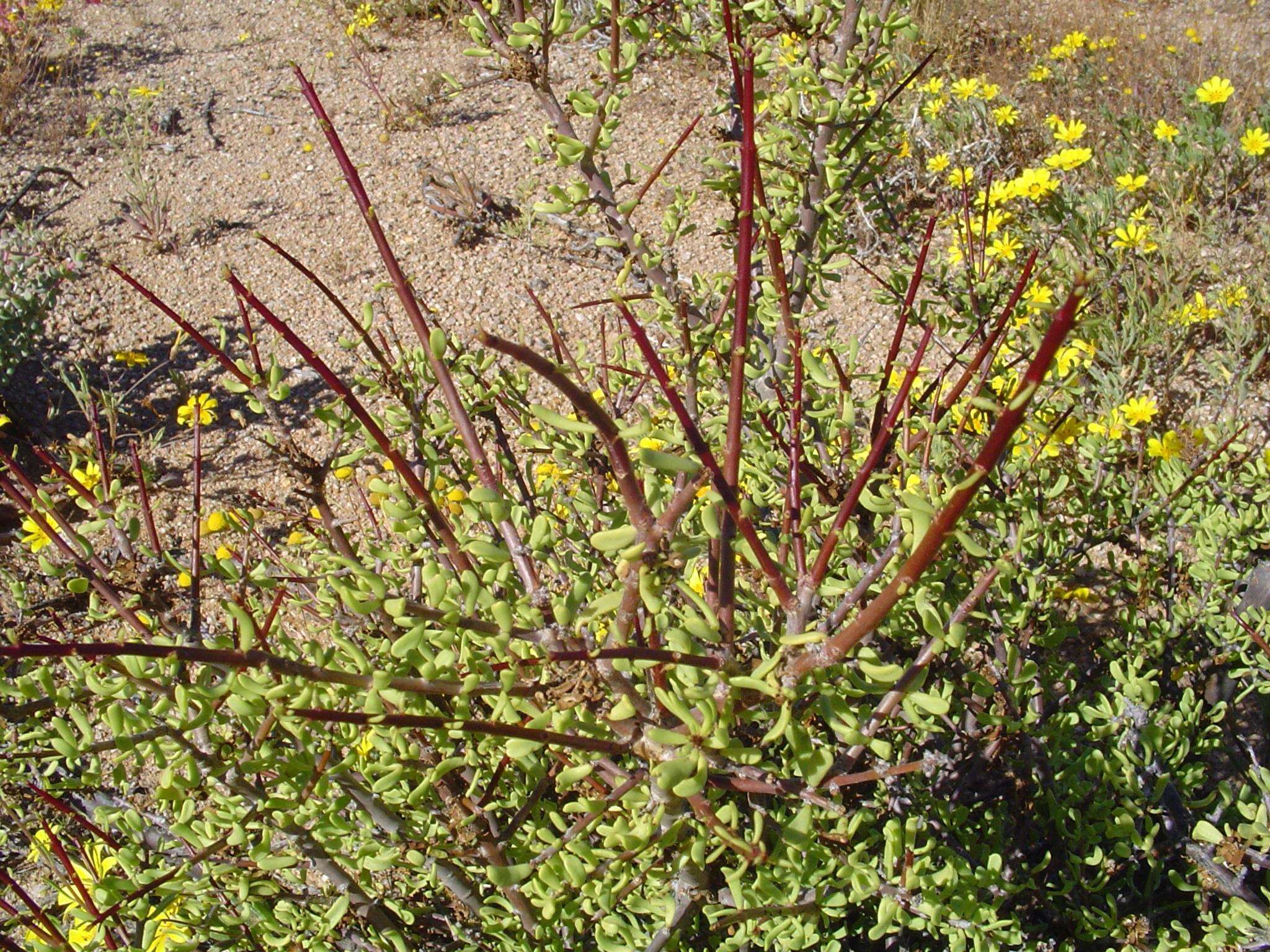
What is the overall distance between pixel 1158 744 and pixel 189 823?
4.67 feet

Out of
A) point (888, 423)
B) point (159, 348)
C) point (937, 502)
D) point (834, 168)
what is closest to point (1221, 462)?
point (834, 168)

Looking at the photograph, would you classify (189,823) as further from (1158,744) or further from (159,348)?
(159,348)

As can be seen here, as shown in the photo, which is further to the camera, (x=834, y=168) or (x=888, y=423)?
(x=834, y=168)

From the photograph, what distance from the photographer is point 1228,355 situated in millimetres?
3277

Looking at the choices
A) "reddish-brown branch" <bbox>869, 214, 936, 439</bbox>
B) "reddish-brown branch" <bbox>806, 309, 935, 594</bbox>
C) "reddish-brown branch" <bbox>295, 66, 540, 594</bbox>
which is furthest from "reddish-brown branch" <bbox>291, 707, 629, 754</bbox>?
"reddish-brown branch" <bbox>869, 214, 936, 439</bbox>

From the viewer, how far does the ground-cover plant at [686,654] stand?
0.81 meters

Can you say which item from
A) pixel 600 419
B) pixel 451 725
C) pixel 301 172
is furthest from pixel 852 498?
pixel 301 172

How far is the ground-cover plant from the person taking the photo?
0.81 meters

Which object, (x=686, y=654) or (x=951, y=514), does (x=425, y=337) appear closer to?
(x=686, y=654)

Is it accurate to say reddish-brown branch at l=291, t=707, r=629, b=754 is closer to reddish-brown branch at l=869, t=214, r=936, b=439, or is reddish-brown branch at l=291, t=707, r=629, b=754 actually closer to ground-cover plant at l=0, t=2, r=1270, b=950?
ground-cover plant at l=0, t=2, r=1270, b=950

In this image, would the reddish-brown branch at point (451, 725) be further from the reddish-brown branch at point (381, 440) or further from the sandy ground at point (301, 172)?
the sandy ground at point (301, 172)

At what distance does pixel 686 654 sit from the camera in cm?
78

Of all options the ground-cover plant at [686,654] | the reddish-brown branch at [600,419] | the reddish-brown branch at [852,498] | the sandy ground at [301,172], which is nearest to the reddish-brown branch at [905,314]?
the ground-cover plant at [686,654]

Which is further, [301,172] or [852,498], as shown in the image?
[301,172]
